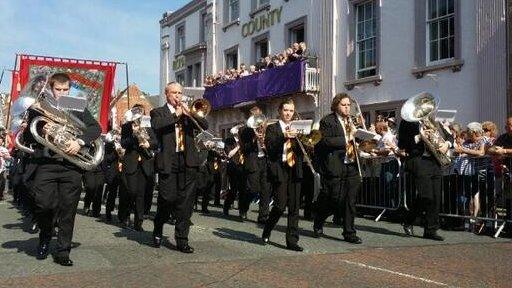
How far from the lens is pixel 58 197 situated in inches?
271

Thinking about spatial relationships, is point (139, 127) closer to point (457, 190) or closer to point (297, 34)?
point (457, 190)

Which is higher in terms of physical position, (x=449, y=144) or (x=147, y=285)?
(x=449, y=144)

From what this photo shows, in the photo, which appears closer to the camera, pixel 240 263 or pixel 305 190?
pixel 240 263

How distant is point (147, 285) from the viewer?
5727mm

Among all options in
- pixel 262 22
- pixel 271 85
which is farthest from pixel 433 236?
pixel 262 22

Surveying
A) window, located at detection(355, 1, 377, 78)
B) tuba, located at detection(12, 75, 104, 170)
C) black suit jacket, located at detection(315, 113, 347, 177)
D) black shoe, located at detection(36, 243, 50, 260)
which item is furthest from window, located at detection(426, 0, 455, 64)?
black shoe, located at detection(36, 243, 50, 260)

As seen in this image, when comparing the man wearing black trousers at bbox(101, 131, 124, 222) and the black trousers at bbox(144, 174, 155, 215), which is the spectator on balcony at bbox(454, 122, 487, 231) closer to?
the black trousers at bbox(144, 174, 155, 215)

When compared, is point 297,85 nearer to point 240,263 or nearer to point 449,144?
point 449,144

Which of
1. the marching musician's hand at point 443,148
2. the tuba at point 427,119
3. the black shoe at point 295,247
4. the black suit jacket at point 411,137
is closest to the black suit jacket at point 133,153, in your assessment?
the black shoe at point 295,247

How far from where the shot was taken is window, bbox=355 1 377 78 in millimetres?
17828

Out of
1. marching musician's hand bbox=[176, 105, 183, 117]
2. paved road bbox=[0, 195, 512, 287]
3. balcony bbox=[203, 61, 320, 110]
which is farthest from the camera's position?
balcony bbox=[203, 61, 320, 110]

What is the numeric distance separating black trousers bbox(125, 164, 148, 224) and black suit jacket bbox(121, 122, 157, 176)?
8cm

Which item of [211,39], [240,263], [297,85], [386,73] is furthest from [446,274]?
[211,39]

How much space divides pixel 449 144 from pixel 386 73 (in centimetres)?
816
